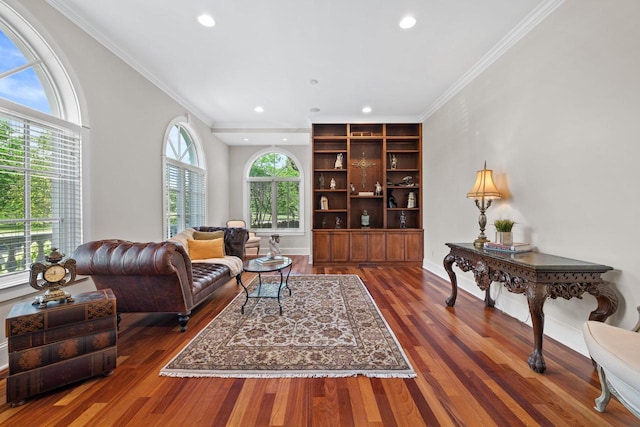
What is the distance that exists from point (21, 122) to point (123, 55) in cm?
141

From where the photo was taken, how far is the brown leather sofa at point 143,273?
210 cm

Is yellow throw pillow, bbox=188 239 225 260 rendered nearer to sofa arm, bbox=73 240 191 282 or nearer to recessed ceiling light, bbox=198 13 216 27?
sofa arm, bbox=73 240 191 282

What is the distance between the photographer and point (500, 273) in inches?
84.4

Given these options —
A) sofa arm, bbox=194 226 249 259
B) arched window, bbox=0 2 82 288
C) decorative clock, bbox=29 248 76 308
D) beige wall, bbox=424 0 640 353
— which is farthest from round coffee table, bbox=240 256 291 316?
beige wall, bbox=424 0 640 353

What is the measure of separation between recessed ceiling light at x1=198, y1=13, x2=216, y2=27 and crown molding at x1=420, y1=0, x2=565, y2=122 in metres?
Result: 2.95

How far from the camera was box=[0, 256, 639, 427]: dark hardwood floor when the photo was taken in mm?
1366

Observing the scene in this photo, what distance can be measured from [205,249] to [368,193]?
318 centimetres

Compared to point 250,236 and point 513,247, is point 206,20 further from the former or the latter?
point 250,236

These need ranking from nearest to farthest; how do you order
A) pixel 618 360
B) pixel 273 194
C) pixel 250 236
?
pixel 618 360 → pixel 250 236 → pixel 273 194

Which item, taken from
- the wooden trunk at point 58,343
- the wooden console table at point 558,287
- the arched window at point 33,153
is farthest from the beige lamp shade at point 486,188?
the arched window at point 33,153

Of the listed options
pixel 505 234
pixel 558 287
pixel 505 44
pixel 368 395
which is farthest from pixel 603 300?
pixel 505 44

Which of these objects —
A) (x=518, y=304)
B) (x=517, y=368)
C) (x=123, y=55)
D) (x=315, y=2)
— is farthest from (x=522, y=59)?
(x=123, y=55)

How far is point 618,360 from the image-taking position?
44.1 inches

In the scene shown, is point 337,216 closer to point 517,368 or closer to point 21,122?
point 517,368
